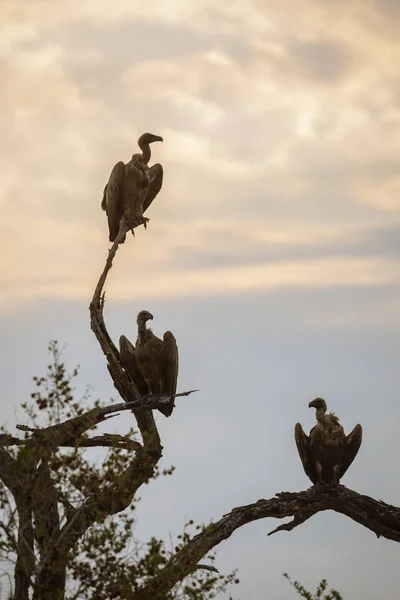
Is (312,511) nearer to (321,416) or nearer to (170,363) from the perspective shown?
(321,416)

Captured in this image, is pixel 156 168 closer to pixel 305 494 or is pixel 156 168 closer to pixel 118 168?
pixel 118 168

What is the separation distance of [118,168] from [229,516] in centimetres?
609

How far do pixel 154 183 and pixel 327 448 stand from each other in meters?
5.12

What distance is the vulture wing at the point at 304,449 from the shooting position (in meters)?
16.3

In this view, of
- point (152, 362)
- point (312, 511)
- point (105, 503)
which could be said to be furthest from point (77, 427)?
point (312, 511)

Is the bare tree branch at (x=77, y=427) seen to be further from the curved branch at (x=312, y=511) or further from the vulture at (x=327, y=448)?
the vulture at (x=327, y=448)

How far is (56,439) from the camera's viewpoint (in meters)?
10.8

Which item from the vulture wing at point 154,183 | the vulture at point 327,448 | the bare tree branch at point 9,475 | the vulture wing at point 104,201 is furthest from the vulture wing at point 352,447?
the bare tree branch at point 9,475

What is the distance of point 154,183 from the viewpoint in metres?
17.8

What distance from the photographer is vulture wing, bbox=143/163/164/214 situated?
17719 millimetres

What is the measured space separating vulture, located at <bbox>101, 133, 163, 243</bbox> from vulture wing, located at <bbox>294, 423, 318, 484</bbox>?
4.04 meters

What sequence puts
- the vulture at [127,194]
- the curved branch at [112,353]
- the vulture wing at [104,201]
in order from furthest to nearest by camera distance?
1. the vulture wing at [104,201]
2. the vulture at [127,194]
3. the curved branch at [112,353]

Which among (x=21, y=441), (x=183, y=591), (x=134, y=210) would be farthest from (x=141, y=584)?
(x=134, y=210)

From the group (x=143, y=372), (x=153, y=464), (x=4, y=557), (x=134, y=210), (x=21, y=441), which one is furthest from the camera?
(x=134, y=210)
